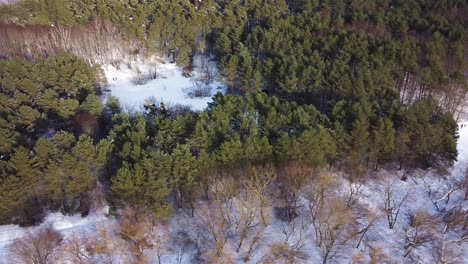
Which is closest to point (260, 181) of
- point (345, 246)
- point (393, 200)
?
point (345, 246)

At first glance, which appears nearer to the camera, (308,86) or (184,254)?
(184,254)

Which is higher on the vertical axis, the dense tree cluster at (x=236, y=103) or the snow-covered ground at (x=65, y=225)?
the dense tree cluster at (x=236, y=103)

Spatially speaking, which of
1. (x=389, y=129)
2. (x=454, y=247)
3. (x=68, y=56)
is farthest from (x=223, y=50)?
(x=454, y=247)

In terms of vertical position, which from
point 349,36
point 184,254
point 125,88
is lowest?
point 184,254

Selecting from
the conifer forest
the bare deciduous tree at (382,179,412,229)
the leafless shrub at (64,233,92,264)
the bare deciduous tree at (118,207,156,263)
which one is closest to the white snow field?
the conifer forest

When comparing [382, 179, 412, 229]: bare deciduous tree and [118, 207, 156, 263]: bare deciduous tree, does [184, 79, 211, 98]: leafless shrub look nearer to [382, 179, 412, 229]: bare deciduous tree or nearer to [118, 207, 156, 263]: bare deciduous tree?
[118, 207, 156, 263]: bare deciduous tree

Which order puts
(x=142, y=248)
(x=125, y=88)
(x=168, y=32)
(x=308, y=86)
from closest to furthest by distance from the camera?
(x=142, y=248) → (x=308, y=86) → (x=125, y=88) → (x=168, y=32)

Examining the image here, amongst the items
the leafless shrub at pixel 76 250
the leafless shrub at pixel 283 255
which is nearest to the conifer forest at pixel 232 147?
the leafless shrub at pixel 283 255

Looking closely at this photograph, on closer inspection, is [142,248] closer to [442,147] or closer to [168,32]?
[442,147]

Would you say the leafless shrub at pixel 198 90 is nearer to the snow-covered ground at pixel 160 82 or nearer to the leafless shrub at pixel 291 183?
the snow-covered ground at pixel 160 82
